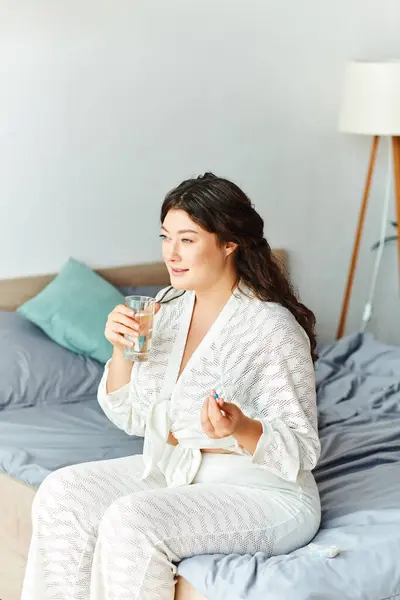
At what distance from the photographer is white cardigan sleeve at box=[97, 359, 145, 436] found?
90.7 inches

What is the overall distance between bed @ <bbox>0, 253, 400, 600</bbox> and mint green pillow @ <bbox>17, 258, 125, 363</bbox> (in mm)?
124

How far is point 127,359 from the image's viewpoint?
7.15ft

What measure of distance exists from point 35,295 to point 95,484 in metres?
1.38

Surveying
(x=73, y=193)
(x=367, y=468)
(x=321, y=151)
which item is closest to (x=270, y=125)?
(x=321, y=151)

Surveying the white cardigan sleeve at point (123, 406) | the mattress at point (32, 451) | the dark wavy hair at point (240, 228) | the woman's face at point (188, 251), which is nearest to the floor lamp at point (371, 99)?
the mattress at point (32, 451)

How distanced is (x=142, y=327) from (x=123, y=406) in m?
0.26

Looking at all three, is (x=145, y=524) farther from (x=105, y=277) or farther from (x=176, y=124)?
(x=176, y=124)

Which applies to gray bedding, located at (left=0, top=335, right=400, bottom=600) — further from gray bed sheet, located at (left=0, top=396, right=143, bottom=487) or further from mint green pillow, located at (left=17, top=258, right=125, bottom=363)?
mint green pillow, located at (left=17, top=258, right=125, bottom=363)

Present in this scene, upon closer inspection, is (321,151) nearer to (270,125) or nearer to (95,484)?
(270,125)

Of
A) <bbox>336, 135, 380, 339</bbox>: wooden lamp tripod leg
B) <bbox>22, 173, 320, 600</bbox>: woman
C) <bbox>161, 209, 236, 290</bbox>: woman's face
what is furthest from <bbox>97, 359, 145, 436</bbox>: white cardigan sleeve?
<bbox>336, 135, 380, 339</bbox>: wooden lamp tripod leg

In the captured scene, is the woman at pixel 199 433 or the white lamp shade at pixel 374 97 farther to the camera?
the white lamp shade at pixel 374 97

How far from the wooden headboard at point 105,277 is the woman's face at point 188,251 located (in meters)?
1.04

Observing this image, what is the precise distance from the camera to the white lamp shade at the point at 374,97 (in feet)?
13.1

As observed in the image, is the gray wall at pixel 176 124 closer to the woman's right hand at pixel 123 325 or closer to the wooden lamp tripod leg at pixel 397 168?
the wooden lamp tripod leg at pixel 397 168
